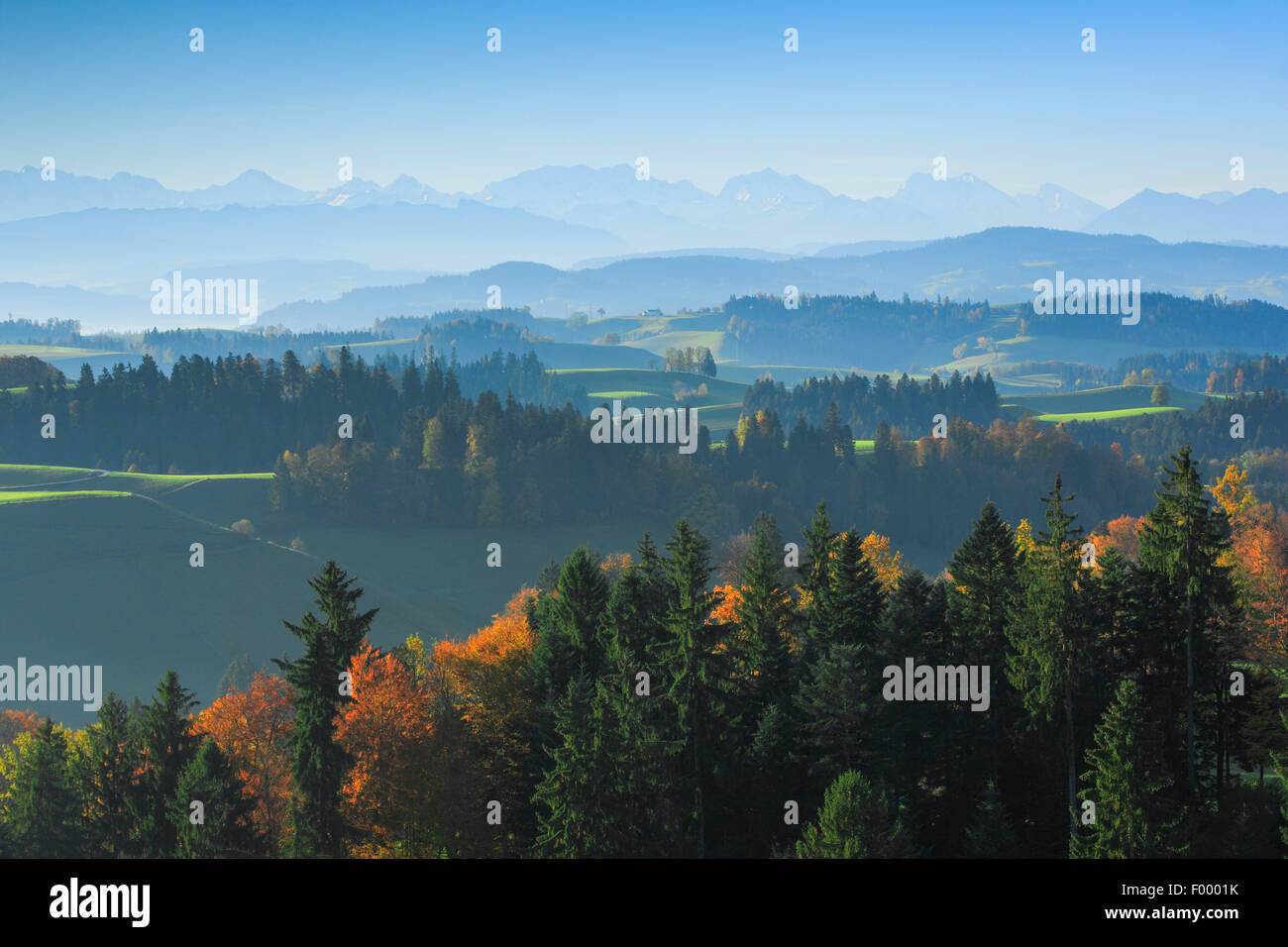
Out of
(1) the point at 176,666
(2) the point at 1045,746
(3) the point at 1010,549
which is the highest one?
(3) the point at 1010,549

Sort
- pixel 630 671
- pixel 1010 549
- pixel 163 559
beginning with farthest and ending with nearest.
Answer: pixel 163 559 < pixel 1010 549 < pixel 630 671

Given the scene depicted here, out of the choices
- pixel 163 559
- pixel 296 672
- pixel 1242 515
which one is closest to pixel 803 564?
pixel 296 672

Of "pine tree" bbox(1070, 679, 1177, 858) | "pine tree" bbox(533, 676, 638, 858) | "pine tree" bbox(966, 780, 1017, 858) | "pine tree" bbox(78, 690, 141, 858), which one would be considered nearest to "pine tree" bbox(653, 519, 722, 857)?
"pine tree" bbox(533, 676, 638, 858)

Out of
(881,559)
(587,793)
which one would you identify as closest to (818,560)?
(587,793)

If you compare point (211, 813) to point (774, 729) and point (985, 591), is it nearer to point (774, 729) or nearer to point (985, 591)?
point (774, 729)
